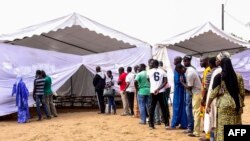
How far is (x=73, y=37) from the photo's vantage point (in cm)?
1349

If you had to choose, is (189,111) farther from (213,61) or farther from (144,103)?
(144,103)

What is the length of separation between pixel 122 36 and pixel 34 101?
3.54 metres

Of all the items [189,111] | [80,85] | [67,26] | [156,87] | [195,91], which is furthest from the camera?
[80,85]

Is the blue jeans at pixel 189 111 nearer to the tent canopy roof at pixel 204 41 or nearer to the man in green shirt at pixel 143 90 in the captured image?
the man in green shirt at pixel 143 90

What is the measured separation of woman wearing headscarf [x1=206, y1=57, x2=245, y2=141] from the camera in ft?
15.7

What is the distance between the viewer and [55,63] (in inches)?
467

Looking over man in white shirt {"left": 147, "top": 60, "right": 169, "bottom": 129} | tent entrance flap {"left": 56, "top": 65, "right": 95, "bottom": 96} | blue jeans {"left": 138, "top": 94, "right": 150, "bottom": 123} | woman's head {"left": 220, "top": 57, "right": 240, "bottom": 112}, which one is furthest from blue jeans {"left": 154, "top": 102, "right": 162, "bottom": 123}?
tent entrance flap {"left": 56, "top": 65, "right": 95, "bottom": 96}

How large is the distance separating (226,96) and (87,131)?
13.7 ft

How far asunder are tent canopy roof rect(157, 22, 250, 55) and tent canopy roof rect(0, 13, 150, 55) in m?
1.45

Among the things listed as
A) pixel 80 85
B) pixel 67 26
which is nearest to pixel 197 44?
pixel 80 85

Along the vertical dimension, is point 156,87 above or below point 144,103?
above

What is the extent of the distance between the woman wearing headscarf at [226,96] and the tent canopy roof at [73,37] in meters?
6.88

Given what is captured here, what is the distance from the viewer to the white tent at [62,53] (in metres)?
10.6

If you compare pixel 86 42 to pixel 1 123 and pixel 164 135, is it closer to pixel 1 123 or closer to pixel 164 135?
pixel 1 123
